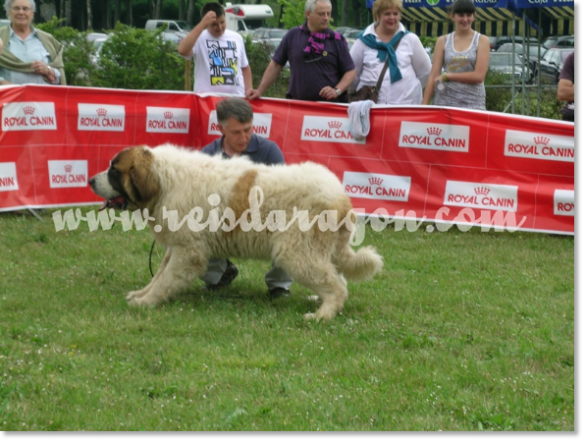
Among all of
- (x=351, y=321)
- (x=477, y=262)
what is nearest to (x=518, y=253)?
(x=477, y=262)

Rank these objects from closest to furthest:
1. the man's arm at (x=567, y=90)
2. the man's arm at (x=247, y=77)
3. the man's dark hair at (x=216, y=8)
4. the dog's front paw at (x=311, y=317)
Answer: the dog's front paw at (x=311, y=317), the man's arm at (x=567, y=90), the man's dark hair at (x=216, y=8), the man's arm at (x=247, y=77)

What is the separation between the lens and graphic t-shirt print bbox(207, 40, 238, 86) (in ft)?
31.1

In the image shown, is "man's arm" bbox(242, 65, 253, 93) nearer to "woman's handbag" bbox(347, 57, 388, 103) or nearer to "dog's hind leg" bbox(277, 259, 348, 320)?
"woman's handbag" bbox(347, 57, 388, 103)

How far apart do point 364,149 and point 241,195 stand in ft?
12.4

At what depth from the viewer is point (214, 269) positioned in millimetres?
6785

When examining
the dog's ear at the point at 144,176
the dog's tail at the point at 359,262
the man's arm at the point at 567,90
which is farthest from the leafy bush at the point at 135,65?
the dog's tail at the point at 359,262

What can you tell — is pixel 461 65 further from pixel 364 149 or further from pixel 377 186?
pixel 377 186

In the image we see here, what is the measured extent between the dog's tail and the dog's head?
1.49 metres

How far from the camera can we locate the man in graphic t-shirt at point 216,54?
924cm

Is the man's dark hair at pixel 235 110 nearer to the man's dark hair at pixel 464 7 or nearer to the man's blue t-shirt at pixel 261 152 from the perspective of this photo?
the man's blue t-shirt at pixel 261 152

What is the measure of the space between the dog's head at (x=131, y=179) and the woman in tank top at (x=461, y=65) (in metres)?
4.34

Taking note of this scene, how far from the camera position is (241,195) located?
19.6 ft

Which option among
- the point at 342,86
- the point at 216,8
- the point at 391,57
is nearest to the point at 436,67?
the point at 391,57

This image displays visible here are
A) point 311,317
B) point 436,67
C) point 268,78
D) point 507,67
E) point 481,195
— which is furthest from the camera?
point 507,67
